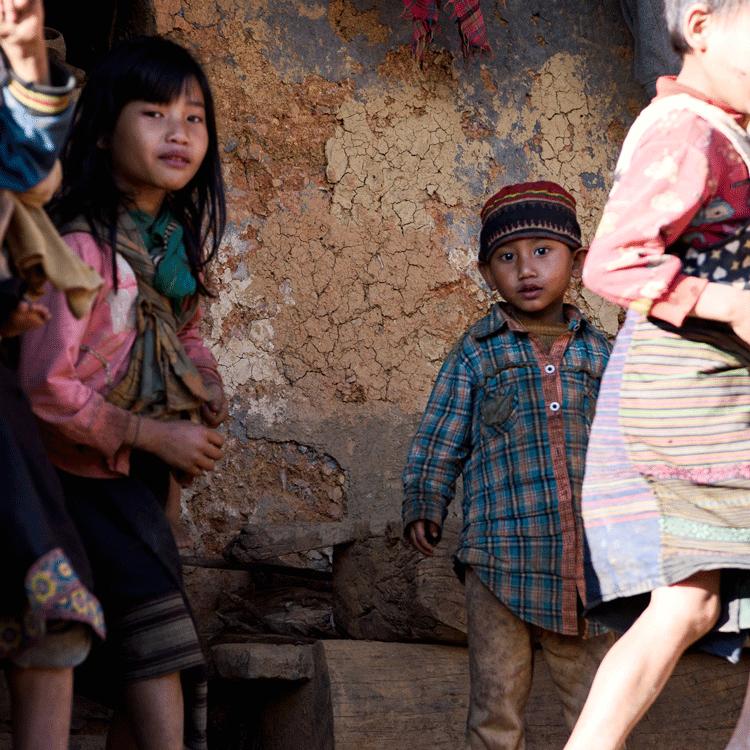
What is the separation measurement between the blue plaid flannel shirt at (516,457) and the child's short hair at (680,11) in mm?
982

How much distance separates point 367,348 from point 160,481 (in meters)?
1.63

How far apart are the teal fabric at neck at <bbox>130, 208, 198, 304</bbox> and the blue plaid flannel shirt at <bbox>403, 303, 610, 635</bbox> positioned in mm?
817

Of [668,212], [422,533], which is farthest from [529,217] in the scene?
[668,212]

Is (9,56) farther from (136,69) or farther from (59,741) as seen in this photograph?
(59,741)

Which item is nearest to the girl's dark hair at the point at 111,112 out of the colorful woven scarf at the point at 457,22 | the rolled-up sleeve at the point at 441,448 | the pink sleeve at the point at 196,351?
the pink sleeve at the point at 196,351

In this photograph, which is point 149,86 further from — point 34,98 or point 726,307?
point 726,307

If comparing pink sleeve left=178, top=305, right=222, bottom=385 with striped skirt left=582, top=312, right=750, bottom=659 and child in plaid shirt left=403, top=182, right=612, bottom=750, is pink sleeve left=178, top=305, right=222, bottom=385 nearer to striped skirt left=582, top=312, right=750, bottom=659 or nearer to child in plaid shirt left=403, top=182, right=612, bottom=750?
child in plaid shirt left=403, top=182, right=612, bottom=750

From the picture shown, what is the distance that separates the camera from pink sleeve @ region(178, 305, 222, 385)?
9.82 feet

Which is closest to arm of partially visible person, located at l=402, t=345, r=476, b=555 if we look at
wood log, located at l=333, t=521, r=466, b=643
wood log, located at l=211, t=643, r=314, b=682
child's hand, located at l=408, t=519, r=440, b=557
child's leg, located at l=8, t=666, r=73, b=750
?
child's hand, located at l=408, t=519, r=440, b=557

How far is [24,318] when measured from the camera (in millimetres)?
2143

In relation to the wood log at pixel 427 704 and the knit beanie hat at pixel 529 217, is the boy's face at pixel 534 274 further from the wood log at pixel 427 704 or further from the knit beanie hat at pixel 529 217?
the wood log at pixel 427 704

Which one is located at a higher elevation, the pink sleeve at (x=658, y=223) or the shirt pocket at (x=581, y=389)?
the pink sleeve at (x=658, y=223)

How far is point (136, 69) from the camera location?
2.88m

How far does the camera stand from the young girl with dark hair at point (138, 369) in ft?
8.34
